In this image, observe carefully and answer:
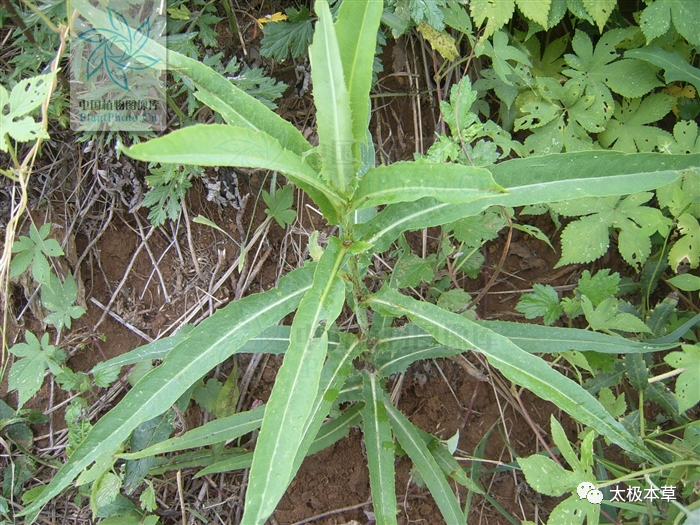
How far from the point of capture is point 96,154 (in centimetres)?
199

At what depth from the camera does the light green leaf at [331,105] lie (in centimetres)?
89

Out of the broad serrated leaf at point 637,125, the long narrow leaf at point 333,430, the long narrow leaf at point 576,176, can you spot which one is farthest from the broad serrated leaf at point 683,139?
the long narrow leaf at point 333,430

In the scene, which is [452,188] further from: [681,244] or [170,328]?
[170,328]

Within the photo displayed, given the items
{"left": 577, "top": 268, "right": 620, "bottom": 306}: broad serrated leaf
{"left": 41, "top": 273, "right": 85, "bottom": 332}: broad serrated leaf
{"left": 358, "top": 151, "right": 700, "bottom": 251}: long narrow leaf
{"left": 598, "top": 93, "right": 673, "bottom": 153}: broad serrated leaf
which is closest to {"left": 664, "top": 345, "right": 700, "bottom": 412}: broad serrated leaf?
{"left": 577, "top": 268, "right": 620, "bottom": 306}: broad serrated leaf

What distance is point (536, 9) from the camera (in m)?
1.73

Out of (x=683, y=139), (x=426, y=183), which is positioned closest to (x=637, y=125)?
(x=683, y=139)

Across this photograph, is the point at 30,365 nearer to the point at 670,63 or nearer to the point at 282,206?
the point at 282,206

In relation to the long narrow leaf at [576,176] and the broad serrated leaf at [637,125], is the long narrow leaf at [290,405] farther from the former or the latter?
the broad serrated leaf at [637,125]

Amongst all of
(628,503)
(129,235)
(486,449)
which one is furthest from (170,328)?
(628,503)

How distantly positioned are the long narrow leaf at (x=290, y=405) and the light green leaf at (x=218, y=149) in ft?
0.91

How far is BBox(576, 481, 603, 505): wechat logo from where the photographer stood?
1.35 m

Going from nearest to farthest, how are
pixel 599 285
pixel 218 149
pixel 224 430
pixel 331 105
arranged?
pixel 218 149 < pixel 331 105 < pixel 224 430 < pixel 599 285

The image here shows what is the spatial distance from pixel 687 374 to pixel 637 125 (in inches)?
37.3

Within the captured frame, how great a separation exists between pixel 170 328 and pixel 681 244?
192 centimetres
